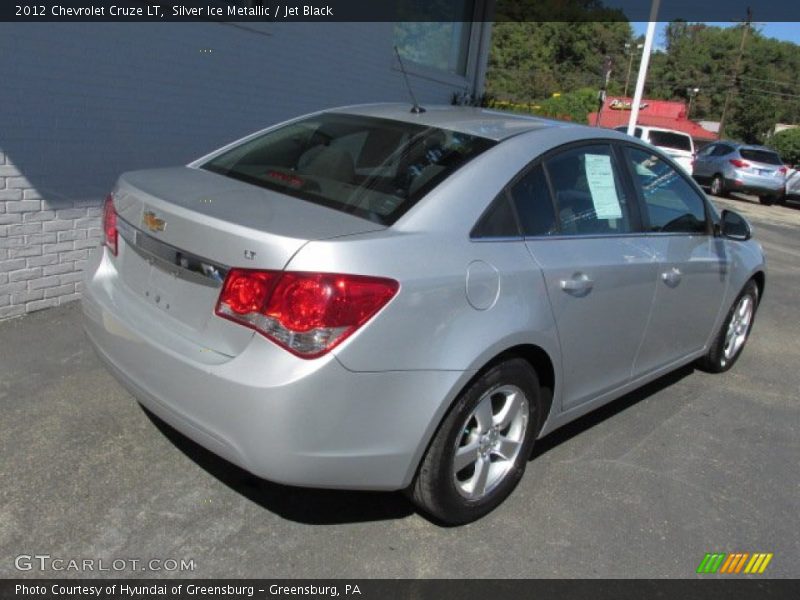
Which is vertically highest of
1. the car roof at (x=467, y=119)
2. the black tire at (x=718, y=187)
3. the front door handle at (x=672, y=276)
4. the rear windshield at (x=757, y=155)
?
the car roof at (x=467, y=119)

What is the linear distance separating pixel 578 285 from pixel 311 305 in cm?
128

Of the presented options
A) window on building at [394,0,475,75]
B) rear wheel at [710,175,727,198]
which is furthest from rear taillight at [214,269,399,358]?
rear wheel at [710,175,727,198]

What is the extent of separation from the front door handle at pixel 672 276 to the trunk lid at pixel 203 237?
71.2 inches

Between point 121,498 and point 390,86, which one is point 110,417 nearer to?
point 121,498

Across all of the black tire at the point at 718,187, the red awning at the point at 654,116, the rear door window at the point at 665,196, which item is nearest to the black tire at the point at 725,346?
the rear door window at the point at 665,196

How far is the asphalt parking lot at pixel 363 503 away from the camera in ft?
8.68

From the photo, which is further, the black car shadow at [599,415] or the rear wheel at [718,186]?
the rear wheel at [718,186]

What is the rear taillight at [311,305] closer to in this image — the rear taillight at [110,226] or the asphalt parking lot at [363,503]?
the asphalt parking lot at [363,503]

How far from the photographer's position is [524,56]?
7019 cm

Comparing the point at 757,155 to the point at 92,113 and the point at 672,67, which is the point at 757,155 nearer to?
the point at 92,113

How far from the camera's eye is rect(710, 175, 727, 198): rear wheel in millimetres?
20053

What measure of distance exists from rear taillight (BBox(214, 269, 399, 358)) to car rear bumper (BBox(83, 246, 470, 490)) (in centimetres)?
5

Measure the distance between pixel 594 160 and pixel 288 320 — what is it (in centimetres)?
184

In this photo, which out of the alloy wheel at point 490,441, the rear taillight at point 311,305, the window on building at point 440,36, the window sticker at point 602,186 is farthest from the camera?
the window on building at point 440,36
